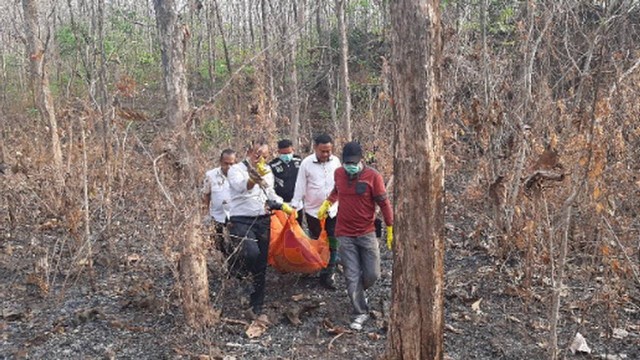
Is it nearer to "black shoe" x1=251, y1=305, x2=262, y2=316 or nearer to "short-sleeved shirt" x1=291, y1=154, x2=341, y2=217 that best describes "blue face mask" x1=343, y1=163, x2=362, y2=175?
"short-sleeved shirt" x1=291, y1=154, x2=341, y2=217

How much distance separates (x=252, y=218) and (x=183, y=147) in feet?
3.60

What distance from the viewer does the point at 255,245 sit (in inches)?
211

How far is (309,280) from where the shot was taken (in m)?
6.20

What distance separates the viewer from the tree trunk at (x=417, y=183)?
3.60 m

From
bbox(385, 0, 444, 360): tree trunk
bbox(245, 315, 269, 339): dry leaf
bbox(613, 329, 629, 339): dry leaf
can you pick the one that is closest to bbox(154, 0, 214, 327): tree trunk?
bbox(245, 315, 269, 339): dry leaf

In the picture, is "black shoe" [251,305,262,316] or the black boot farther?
the black boot

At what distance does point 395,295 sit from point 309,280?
92.5 inches

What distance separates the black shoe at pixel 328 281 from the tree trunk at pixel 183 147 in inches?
56.9

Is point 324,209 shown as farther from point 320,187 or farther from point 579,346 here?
point 579,346

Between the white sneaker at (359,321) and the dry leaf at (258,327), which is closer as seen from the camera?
the dry leaf at (258,327)

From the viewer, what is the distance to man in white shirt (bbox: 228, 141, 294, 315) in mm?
5336

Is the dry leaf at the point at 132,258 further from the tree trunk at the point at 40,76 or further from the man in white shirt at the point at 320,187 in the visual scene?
the man in white shirt at the point at 320,187

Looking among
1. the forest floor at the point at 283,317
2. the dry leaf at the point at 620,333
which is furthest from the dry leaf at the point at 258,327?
the dry leaf at the point at 620,333

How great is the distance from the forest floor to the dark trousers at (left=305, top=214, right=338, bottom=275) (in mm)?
245
